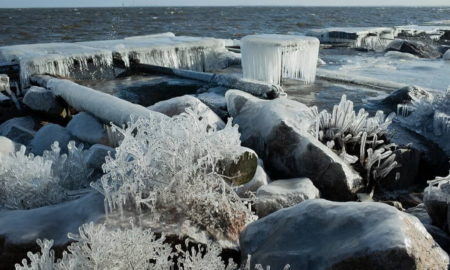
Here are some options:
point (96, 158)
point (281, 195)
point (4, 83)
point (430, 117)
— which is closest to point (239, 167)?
point (281, 195)

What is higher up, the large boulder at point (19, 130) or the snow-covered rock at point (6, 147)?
the snow-covered rock at point (6, 147)

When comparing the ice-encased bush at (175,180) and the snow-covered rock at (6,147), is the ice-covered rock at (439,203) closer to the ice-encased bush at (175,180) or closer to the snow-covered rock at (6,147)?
the ice-encased bush at (175,180)

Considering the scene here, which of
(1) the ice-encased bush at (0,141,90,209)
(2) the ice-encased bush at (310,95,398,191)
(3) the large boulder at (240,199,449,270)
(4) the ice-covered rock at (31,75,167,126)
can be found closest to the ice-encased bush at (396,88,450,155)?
(2) the ice-encased bush at (310,95,398,191)

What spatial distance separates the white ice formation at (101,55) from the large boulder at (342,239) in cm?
799

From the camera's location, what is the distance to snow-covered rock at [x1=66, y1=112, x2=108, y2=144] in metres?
6.15

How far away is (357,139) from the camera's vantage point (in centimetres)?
556

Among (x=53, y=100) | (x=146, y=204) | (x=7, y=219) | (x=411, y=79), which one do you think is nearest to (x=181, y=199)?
(x=146, y=204)

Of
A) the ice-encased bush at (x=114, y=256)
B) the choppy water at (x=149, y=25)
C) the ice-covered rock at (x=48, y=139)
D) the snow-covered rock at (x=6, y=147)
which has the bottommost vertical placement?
the choppy water at (x=149, y=25)

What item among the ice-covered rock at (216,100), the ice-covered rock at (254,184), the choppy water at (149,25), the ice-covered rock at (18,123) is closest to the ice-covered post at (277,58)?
the ice-covered rock at (216,100)

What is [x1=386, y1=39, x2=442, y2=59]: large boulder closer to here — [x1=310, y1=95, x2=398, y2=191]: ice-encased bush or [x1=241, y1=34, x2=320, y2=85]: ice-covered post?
[x1=241, y1=34, x2=320, y2=85]: ice-covered post

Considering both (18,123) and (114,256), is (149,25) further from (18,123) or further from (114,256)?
(114,256)

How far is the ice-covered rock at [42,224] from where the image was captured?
130 inches

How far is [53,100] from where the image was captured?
314 inches

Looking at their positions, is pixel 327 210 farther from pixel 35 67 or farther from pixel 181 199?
pixel 35 67
